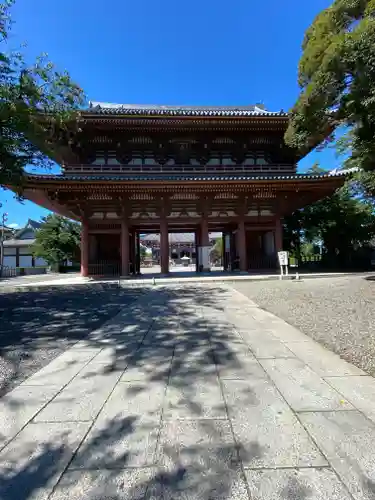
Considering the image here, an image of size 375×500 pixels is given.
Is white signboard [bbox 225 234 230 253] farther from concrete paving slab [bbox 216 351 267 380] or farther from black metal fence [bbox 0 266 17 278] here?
black metal fence [bbox 0 266 17 278]

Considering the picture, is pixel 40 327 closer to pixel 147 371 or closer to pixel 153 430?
pixel 147 371

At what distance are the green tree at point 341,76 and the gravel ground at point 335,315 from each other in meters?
4.65

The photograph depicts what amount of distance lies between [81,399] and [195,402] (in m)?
1.11

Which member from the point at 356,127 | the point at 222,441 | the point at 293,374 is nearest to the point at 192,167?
the point at 356,127

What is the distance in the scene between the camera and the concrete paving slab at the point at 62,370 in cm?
309

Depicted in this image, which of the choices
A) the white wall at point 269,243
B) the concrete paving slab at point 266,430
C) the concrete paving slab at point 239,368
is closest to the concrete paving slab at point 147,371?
the concrete paving slab at point 239,368

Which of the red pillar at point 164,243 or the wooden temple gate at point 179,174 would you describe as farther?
the red pillar at point 164,243

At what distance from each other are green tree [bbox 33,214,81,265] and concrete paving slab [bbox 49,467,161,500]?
28602mm

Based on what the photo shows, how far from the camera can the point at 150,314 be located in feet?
21.1

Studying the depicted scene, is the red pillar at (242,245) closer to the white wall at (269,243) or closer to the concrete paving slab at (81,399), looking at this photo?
the white wall at (269,243)

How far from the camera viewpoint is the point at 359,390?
2691 mm

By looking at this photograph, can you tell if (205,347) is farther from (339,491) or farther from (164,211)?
(164,211)

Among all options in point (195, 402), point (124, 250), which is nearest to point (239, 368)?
point (195, 402)

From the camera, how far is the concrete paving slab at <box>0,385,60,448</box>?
220 centimetres
